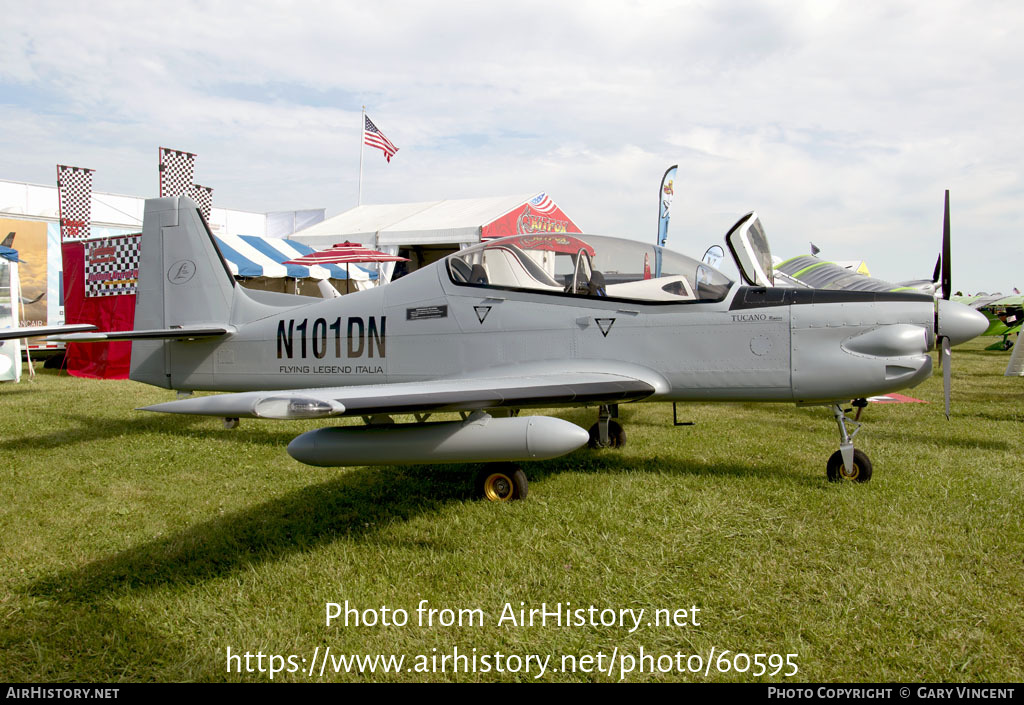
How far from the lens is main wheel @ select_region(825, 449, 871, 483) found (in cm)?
522

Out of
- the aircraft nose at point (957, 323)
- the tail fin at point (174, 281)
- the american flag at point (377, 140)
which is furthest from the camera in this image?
the american flag at point (377, 140)

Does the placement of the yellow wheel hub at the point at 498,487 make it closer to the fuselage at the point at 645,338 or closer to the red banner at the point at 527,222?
the fuselage at the point at 645,338

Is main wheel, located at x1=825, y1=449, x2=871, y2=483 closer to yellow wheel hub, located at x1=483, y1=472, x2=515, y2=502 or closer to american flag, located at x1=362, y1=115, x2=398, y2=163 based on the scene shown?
yellow wheel hub, located at x1=483, y1=472, x2=515, y2=502

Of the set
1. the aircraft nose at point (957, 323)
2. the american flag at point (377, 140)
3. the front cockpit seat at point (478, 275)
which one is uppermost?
the american flag at point (377, 140)

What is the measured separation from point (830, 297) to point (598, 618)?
332 cm

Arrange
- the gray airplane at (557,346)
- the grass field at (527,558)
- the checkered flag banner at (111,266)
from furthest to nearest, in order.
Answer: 1. the checkered flag banner at (111,266)
2. the gray airplane at (557,346)
3. the grass field at (527,558)

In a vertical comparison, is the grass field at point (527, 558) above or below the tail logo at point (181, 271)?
below

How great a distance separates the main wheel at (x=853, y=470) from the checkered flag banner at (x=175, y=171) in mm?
13883

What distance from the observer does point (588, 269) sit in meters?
5.39

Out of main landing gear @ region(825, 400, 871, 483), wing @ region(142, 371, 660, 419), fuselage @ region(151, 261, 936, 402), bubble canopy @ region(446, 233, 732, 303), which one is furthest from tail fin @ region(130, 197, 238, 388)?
main landing gear @ region(825, 400, 871, 483)

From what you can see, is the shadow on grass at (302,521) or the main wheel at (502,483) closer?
the shadow on grass at (302,521)

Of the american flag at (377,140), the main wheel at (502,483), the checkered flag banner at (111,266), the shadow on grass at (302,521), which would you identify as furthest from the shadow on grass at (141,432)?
the american flag at (377,140)

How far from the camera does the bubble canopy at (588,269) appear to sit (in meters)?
5.24

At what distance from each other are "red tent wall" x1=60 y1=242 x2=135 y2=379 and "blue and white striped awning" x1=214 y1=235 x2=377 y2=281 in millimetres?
3884
